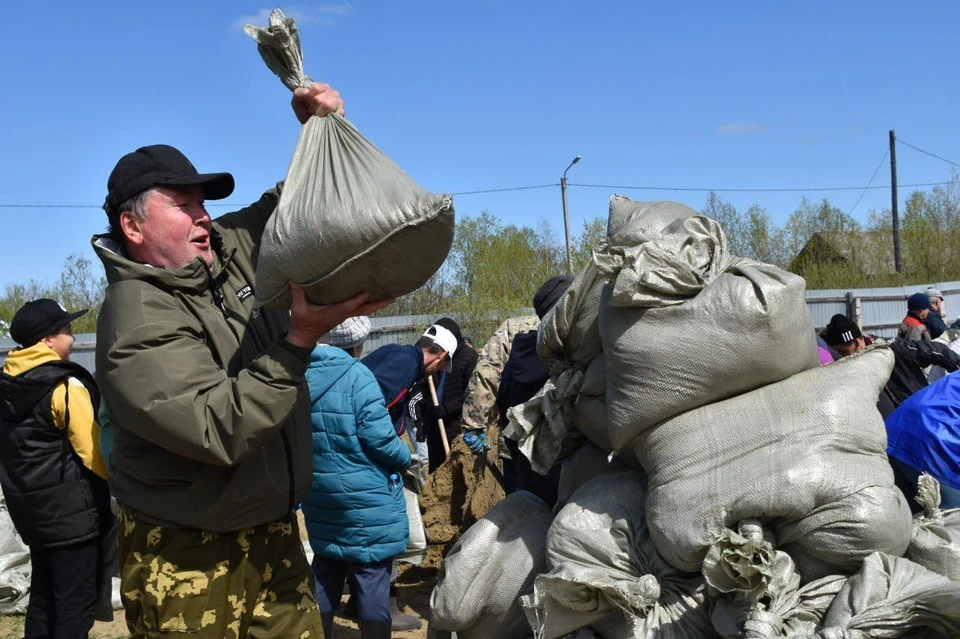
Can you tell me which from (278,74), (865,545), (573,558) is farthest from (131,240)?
(865,545)

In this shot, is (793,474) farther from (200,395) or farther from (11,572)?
(11,572)

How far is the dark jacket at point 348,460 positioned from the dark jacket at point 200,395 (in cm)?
167

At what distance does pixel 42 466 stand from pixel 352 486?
145cm

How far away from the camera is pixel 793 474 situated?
211cm

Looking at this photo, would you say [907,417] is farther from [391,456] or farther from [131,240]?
[131,240]

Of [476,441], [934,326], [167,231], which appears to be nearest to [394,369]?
[476,441]

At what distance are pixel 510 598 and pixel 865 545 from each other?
1.00 meters

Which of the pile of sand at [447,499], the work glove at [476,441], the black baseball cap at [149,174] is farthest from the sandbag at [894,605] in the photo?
the pile of sand at [447,499]

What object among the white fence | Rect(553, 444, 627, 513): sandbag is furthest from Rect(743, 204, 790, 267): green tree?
Rect(553, 444, 627, 513): sandbag

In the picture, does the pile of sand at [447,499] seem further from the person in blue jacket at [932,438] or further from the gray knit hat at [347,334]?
the person in blue jacket at [932,438]

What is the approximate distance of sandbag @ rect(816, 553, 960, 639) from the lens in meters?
2.00

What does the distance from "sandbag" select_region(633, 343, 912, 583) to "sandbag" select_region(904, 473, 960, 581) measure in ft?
0.31

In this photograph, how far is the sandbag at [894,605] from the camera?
6.55ft

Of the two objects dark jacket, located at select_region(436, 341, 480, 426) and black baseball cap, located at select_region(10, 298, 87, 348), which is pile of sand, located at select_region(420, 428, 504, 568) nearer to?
dark jacket, located at select_region(436, 341, 480, 426)
